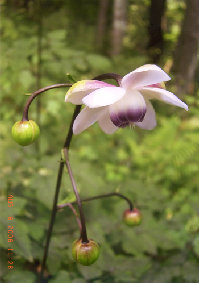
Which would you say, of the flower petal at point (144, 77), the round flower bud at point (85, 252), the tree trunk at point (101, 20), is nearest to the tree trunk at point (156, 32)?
the tree trunk at point (101, 20)

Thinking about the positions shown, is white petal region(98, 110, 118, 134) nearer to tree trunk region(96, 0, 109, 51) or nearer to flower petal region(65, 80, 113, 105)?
flower petal region(65, 80, 113, 105)

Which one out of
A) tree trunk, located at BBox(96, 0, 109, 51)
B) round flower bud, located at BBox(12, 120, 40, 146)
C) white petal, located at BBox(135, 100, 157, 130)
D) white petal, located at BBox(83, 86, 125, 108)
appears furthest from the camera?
tree trunk, located at BBox(96, 0, 109, 51)

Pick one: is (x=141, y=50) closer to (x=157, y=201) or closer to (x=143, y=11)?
(x=143, y=11)

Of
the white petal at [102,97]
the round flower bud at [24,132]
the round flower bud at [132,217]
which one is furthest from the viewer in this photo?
the round flower bud at [132,217]

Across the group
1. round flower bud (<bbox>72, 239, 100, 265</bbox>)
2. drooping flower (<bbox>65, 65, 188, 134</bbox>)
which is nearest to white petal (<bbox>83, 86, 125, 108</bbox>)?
drooping flower (<bbox>65, 65, 188, 134</bbox>)

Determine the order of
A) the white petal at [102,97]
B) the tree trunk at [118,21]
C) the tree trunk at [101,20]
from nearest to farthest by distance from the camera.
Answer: the white petal at [102,97] → the tree trunk at [118,21] → the tree trunk at [101,20]

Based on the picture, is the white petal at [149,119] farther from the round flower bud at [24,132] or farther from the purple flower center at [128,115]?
the round flower bud at [24,132]

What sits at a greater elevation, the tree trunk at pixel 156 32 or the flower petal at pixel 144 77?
the flower petal at pixel 144 77
